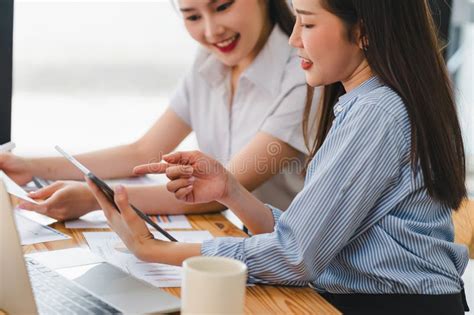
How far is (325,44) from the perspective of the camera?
1.35m

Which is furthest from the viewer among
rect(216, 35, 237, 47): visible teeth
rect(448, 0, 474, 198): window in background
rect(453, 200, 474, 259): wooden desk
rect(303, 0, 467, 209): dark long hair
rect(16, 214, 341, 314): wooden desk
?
rect(448, 0, 474, 198): window in background

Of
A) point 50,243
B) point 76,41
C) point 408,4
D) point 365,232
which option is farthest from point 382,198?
point 76,41

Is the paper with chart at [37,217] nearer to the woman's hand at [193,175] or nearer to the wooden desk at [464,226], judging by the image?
the woman's hand at [193,175]

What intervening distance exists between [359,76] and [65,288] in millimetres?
636

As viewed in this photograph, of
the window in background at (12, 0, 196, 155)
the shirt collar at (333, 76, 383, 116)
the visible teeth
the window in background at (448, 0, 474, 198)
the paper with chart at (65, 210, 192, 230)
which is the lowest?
the window in background at (12, 0, 196, 155)

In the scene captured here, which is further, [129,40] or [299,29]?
[129,40]

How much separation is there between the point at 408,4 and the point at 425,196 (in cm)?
33

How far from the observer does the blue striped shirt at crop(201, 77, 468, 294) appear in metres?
1.23

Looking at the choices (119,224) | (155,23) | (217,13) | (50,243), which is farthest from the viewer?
(155,23)

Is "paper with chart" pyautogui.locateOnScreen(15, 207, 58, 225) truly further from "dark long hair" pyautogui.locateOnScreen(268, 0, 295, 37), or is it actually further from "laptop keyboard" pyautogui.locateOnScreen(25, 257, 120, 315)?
"dark long hair" pyautogui.locateOnScreen(268, 0, 295, 37)

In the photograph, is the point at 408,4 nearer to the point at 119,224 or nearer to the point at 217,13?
the point at 119,224

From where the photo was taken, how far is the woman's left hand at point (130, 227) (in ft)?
4.35

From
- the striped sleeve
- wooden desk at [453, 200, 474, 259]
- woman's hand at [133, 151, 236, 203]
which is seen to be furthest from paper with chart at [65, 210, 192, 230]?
wooden desk at [453, 200, 474, 259]

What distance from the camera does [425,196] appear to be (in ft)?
4.25
